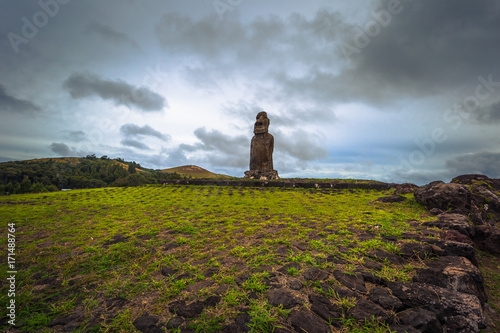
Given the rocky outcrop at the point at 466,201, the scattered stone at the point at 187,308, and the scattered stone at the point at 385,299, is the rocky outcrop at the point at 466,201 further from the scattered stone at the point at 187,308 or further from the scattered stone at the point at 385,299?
the scattered stone at the point at 187,308

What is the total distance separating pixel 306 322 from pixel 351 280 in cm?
107

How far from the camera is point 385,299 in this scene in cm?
244

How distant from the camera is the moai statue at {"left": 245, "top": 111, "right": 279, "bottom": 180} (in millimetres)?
19547

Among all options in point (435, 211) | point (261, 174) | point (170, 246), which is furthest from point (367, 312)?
point (261, 174)

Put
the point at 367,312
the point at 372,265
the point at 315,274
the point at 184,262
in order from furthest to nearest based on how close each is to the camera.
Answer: the point at 184,262, the point at 372,265, the point at 315,274, the point at 367,312

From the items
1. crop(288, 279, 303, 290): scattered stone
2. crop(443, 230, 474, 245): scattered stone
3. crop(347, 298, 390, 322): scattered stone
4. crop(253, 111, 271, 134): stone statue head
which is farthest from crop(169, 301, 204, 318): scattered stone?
crop(253, 111, 271, 134): stone statue head

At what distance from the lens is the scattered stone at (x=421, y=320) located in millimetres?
2020

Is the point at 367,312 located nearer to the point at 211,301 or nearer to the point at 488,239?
the point at 211,301

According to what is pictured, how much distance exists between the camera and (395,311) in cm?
230

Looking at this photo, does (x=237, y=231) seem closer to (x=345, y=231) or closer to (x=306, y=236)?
(x=306, y=236)

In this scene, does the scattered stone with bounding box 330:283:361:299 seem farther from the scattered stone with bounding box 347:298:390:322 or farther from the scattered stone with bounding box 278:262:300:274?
the scattered stone with bounding box 278:262:300:274

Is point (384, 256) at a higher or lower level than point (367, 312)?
higher

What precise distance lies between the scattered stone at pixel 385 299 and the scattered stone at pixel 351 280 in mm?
123

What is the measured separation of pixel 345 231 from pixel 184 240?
378 centimetres
